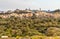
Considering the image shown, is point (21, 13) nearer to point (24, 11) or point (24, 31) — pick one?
point (24, 11)

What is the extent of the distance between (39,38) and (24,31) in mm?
20385

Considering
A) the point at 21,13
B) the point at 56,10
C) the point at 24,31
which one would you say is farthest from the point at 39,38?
the point at 56,10

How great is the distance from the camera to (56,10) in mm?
108938

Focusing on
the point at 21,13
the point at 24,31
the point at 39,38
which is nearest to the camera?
the point at 39,38

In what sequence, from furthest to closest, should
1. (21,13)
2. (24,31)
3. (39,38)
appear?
1. (21,13)
2. (24,31)
3. (39,38)

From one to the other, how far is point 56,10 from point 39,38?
84.6 metres

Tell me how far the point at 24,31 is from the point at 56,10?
65.4 m

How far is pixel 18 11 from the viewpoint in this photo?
358 ft

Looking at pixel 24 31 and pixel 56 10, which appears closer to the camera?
pixel 24 31

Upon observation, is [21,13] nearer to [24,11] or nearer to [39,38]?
[24,11]

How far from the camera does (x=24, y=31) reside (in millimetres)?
46062

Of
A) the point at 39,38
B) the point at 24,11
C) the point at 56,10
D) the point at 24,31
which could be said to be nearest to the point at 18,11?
the point at 24,11

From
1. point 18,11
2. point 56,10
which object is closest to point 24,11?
point 18,11

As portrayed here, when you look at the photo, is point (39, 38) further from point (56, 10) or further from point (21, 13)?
point (56, 10)
